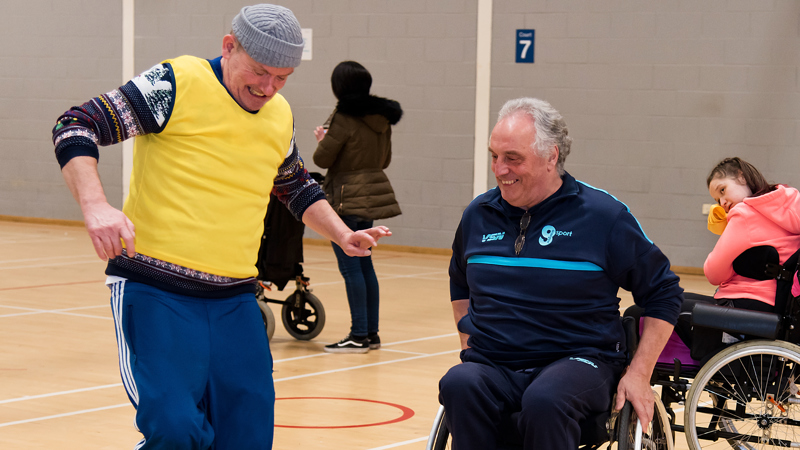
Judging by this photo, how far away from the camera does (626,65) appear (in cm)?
842

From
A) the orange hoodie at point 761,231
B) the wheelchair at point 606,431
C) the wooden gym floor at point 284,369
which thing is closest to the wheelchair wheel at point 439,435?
the wheelchair at point 606,431

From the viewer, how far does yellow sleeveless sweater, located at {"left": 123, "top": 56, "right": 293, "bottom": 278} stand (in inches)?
83.9

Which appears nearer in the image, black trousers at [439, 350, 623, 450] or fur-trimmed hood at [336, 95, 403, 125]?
black trousers at [439, 350, 623, 450]

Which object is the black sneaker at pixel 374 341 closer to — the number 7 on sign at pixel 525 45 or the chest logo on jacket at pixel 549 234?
the chest logo on jacket at pixel 549 234

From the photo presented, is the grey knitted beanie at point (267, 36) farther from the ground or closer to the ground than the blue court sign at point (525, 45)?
closer to the ground

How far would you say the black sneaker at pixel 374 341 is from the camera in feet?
17.3

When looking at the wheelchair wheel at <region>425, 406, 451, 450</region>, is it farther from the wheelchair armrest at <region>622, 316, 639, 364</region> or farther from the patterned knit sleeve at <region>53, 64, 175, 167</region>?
the patterned knit sleeve at <region>53, 64, 175, 167</region>

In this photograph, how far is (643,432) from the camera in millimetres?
2357

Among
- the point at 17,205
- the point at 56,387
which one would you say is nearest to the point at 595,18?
the point at 56,387

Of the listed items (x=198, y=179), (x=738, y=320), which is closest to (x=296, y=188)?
(x=198, y=179)

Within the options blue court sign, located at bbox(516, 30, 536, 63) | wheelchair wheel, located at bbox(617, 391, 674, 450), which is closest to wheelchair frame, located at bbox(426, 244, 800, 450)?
wheelchair wheel, located at bbox(617, 391, 674, 450)

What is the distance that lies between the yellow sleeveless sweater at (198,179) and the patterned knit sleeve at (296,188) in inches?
9.2

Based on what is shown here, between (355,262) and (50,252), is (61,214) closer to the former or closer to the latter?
(50,252)

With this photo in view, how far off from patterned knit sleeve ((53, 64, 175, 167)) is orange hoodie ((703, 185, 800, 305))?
1860 millimetres
